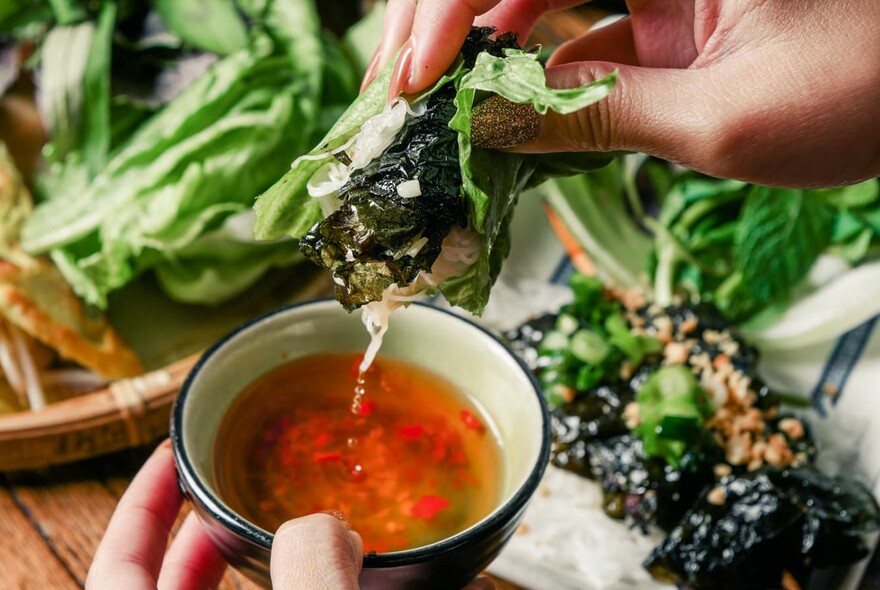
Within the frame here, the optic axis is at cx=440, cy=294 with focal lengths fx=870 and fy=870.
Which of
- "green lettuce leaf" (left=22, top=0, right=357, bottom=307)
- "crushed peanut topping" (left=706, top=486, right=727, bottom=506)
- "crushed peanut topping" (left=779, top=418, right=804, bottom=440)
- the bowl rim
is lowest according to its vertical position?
"crushed peanut topping" (left=779, top=418, right=804, bottom=440)

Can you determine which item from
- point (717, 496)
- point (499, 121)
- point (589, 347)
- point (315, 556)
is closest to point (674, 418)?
point (717, 496)

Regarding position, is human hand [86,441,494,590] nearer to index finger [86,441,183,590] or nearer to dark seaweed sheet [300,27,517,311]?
index finger [86,441,183,590]

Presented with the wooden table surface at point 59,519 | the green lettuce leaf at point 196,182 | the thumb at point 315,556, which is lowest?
the wooden table surface at point 59,519

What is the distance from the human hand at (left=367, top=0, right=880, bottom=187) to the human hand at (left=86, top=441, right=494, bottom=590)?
0.62 m

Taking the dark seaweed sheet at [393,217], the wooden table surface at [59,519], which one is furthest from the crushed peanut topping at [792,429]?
the dark seaweed sheet at [393,217]

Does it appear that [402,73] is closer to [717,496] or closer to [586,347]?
[586,347]

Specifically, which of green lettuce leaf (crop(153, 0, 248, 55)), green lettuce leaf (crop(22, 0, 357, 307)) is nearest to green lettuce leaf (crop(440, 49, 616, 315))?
green lettuce leaf (crop(22, 0, 357, 307))

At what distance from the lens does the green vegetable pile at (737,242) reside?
8.69 ft

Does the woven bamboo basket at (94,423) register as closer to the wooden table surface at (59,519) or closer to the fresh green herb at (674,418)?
the wooden table surface at (59,519)

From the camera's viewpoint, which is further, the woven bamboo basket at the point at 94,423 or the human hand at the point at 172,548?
the woven bamboo basket at the point at 94,423

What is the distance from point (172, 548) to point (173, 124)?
1.48 metres

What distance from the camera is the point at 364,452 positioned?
62.2 inches

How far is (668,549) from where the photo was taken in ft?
6.46

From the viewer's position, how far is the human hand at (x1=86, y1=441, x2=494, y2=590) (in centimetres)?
111
